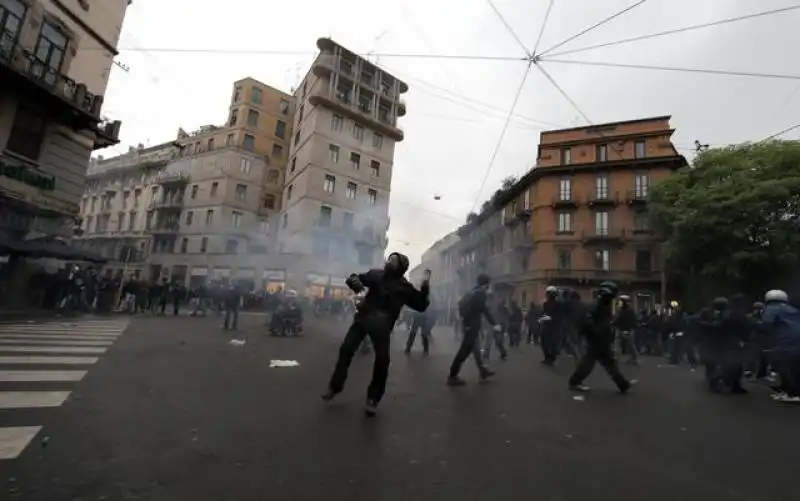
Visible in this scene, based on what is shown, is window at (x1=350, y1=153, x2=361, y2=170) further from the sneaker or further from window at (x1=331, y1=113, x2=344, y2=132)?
the sneaker

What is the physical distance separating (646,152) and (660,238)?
7.20 metres

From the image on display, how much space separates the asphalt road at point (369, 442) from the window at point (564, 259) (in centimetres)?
3100

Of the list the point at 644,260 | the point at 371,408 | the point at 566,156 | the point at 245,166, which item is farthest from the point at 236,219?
the point at 371,408

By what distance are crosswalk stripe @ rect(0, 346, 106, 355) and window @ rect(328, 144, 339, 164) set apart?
1295 inches

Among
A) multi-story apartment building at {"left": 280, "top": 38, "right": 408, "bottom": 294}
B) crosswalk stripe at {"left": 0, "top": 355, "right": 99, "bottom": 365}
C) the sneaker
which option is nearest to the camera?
the sneaker

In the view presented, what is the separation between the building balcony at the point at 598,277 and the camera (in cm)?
3375

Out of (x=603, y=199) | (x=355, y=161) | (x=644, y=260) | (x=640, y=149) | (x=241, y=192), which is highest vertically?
(x=640, y=149)

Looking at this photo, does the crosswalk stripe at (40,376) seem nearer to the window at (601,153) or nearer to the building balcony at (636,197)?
the building balcony at (636,197)

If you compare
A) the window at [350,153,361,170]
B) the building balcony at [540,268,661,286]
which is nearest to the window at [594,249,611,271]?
the building balcony at [540,268,661,286]

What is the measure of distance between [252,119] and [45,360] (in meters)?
44.0

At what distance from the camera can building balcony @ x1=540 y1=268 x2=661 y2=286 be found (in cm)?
3375

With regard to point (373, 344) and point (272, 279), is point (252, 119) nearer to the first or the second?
point (272, 279)

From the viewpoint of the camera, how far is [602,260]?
116 feet

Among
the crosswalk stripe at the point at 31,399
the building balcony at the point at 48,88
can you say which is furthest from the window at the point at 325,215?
the crosswalk stripe at the point at 31,399
